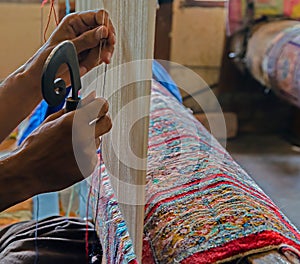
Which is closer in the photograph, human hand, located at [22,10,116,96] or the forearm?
the forearm

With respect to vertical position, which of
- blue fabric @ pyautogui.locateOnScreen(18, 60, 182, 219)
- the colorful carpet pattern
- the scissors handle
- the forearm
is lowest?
blue fabric @ pyautogui.locateOnScreen(18, 60, 182, 219)

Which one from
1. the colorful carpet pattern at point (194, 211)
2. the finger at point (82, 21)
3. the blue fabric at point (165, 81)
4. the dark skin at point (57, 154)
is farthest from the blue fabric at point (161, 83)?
the dark skin at point (57, 154)

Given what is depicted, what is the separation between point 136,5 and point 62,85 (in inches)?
5.2

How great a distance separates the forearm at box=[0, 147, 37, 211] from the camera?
616 millimetres

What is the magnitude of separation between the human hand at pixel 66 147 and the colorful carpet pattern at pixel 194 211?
0.51 feet

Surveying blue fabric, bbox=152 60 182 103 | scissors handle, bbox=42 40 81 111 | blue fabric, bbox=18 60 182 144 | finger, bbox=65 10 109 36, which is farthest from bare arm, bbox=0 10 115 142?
blue fabric, bbox=152 60 182 103

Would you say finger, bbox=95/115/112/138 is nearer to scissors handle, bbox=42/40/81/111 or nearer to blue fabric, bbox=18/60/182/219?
scissors handle, bbox=42/40/81/111

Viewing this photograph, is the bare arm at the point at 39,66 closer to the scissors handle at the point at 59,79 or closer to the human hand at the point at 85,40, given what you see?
the human hand at the point at 85,40

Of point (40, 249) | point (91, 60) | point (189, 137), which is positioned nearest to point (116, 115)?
point (91, 60)

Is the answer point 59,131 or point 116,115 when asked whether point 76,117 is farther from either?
point 116,115

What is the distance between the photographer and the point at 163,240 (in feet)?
2.20

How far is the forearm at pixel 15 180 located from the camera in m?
0.62

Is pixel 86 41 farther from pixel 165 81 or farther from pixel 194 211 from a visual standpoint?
pixel 165 81

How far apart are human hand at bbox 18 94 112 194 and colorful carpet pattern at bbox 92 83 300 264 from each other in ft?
0.51
